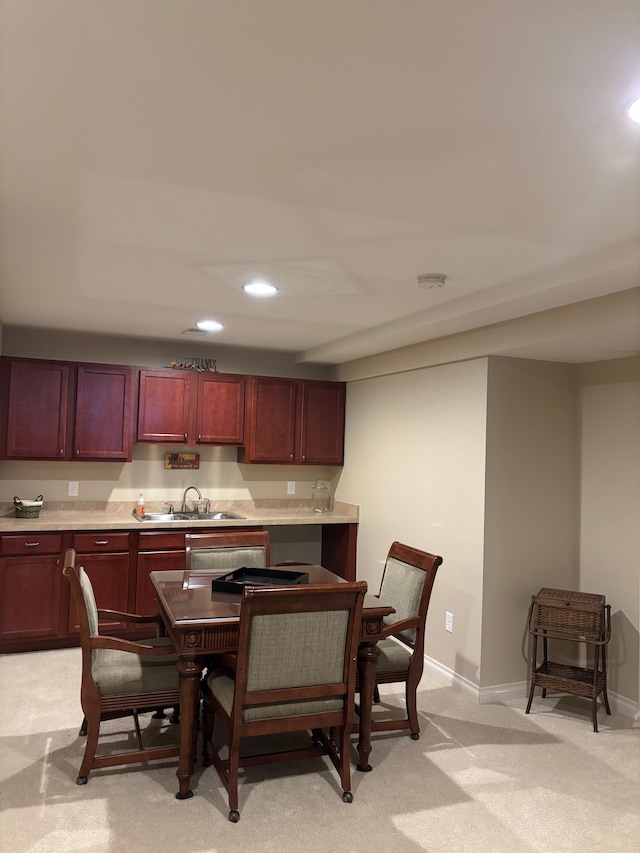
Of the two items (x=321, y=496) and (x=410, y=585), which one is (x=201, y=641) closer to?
(x=410, y=585)

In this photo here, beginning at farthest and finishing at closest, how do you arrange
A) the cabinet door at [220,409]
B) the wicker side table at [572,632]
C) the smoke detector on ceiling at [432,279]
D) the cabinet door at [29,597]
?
the cabinet door at [220,409], the cabinet door at [29,597], the wicker side table at [572,632], the smoke detector on ceiling at [432,279]

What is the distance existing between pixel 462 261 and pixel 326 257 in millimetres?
605

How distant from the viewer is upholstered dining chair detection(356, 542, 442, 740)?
10.8 ft

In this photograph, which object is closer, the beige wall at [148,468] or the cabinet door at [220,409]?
the beige wall at [148,468]

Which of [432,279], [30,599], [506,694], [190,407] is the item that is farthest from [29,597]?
[432,279]

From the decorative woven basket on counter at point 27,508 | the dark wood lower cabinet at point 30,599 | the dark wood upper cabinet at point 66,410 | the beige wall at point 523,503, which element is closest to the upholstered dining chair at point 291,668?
the beige wall at point 523,503

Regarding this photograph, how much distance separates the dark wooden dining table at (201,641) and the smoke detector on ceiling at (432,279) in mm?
1597

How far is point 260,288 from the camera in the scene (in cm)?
347

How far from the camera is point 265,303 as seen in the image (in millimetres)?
3852

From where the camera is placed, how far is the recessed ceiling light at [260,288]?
11.1ft

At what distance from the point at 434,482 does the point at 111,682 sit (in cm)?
252

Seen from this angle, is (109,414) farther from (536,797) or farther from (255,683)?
(536,797)

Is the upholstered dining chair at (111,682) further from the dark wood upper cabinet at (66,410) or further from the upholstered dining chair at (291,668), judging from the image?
the dark wood upper cabinet at (66,410)

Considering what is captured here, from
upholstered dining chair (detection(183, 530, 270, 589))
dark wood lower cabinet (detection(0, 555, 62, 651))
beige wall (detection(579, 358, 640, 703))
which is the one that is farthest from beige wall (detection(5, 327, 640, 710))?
dark wood lower cabinet (detection(0, 555, 62, 651))
